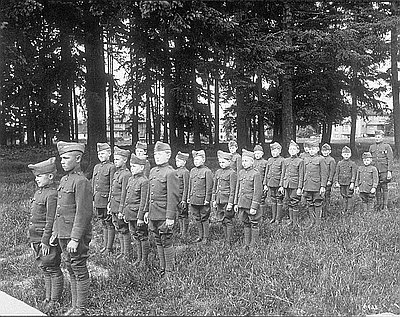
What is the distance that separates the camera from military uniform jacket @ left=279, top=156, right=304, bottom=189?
795 centimetres

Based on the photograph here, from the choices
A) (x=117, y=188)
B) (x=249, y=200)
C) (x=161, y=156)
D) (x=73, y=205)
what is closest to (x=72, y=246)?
(x=73, y=205)

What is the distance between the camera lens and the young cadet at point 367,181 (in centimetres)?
856

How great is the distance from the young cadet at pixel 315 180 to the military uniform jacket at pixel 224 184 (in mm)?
1774

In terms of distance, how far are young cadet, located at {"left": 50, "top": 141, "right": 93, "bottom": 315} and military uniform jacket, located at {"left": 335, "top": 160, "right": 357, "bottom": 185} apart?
6113 millimetres

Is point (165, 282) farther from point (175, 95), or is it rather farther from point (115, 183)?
point (175, 95)

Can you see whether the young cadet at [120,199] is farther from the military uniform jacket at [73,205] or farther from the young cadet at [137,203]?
the military uniform jacket at [73,205]

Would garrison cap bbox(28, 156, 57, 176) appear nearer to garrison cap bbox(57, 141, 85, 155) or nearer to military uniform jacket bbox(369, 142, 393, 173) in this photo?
garrison cap bbox(57, 141, 85, 155)

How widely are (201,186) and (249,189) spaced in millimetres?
840

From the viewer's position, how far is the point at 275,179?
8289mm

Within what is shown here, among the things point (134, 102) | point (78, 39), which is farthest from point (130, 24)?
point (134, 102)

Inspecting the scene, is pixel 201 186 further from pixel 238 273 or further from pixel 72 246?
pixel 72 246

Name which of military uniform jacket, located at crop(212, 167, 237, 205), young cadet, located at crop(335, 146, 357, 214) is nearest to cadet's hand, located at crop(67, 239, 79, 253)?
military uniform jacket, located at crop(212, 167, 237, 205)

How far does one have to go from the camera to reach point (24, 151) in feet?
19.1

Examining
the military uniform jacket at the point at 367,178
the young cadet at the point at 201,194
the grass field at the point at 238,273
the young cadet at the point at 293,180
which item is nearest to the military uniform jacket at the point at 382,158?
the military uniform jacket at the point at 367,178
